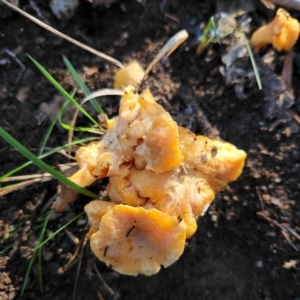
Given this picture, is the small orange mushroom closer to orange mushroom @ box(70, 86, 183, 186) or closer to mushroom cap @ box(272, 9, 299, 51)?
mushroom cap @ box(272, 9, 299, 51)

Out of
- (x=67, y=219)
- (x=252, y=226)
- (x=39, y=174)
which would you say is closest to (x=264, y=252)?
(x=252, y=226)

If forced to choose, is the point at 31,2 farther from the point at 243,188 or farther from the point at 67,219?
the point at 243,188

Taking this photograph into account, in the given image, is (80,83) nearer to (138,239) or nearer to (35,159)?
(35,159)

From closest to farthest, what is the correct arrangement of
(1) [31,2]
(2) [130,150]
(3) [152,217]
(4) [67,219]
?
1. (3) [152,217]
2. (2) [130,150]
3. (4) [67,219]
4. (1) [31,2]

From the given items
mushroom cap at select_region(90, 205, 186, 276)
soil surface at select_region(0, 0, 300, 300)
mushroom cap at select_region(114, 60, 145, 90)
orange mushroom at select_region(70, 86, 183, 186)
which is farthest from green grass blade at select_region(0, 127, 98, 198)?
mushroom cap at select_region(114, 60, 145, 90)

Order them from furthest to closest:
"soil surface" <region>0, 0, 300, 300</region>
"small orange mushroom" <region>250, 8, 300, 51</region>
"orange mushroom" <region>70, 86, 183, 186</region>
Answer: "small orange mushroom" <region>250, 8, 300, 51</region>
"soil surface" <region>0, 0, 300, 300</region>
"orange mushroom" <region>70, 86, 183, 186</region>

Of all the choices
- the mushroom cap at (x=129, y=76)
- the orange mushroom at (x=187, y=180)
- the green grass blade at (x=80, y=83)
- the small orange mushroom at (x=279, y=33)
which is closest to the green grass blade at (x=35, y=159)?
the orange mushroom at (x=187, y=180)

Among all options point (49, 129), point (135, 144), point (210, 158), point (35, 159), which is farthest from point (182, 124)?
point (35, 159)
